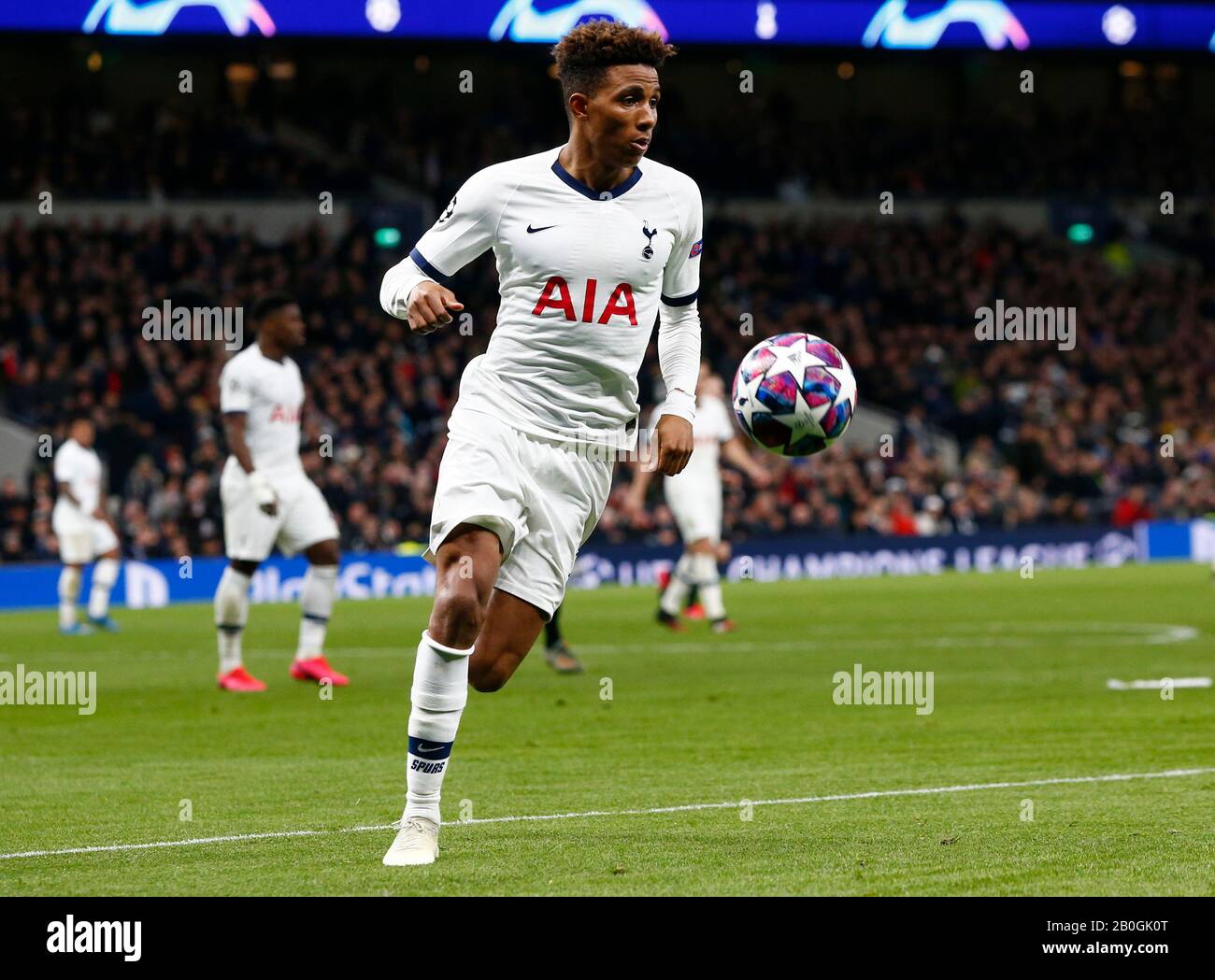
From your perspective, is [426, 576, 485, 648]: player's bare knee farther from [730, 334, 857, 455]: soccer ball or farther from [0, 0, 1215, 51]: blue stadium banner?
[0, 0, 1215, 51]: blue stadium banner

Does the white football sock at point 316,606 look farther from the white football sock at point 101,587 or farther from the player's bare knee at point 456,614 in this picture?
the white football sock at point 101,587

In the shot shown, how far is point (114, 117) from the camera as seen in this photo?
118ft

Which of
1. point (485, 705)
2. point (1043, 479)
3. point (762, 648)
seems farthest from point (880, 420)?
point (485, 705)

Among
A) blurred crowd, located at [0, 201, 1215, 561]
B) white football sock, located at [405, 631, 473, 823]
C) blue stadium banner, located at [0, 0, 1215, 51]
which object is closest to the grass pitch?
white football sock, located at [405, 631, 473, 823]

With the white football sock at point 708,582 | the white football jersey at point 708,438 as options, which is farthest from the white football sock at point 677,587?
the white football jersey at point 708,438

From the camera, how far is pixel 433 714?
6.36 m

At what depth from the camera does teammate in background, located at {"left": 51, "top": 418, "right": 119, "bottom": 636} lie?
67.4 feet

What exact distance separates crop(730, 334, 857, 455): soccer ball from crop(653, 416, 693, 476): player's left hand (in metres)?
0.88

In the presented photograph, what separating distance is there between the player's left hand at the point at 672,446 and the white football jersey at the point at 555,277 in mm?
257

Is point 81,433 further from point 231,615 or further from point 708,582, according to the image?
point 231,615

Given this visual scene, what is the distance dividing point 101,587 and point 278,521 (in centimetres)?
817

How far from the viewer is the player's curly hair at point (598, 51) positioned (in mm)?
6789
